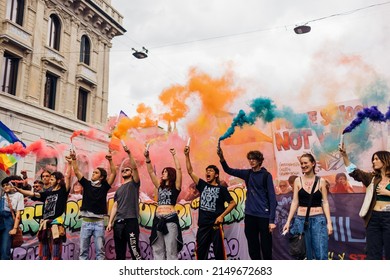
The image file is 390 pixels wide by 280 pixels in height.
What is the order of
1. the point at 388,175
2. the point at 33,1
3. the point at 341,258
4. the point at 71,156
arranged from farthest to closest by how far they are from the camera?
the point at 33,1
the point at 71,156
the point at 341,258
the point at 388,175

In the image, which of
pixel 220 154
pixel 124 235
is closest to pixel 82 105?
pixel 124 235

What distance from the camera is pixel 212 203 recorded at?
14.2ft

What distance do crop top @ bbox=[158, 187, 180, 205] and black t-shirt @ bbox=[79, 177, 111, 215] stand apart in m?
0.70

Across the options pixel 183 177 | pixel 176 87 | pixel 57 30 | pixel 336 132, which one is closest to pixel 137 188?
pixel 183 177

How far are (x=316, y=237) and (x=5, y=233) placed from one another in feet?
11.8

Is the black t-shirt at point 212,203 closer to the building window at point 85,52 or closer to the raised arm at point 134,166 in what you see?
the raised arm at point 134,166

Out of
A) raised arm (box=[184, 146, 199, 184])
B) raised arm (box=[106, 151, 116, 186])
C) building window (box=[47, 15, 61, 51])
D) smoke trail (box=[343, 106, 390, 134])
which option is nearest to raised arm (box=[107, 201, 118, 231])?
raised arm (box=[106, 151, 116, 186])

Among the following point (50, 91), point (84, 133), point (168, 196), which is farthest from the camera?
point (50, 91)

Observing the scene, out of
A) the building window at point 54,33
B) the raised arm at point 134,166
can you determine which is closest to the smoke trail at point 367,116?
the raised arm at point 134,166

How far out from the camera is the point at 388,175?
3.62 m

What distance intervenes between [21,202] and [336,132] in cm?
380

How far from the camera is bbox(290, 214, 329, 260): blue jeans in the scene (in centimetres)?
372

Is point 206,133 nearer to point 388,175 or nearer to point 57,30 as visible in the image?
point 388,175

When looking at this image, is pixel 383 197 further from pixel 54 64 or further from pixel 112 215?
pixel 54 64
